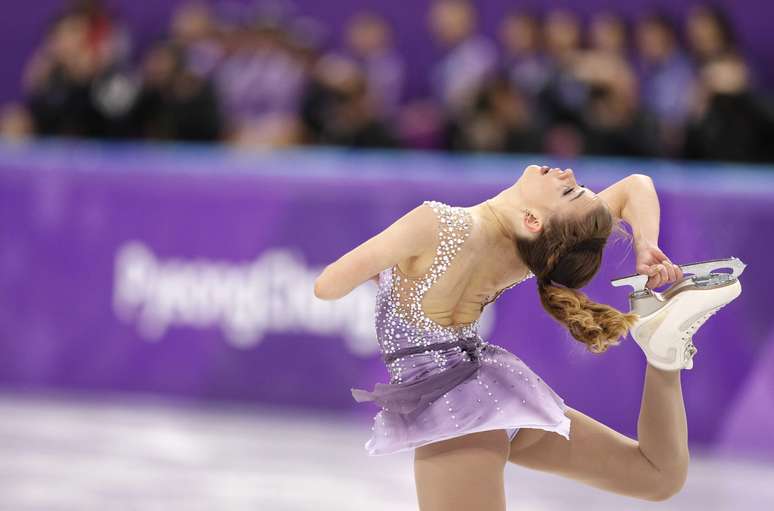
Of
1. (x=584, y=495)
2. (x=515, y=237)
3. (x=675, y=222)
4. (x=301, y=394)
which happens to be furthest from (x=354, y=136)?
(x=515, y=237)

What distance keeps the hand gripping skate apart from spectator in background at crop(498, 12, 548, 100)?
4594 mm

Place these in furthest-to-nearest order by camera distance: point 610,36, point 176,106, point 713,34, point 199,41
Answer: point 199,41
point 176,106
point 610,36
point 713,34

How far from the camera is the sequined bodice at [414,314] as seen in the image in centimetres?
319

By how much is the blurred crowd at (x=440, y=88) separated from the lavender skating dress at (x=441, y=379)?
14.0ft

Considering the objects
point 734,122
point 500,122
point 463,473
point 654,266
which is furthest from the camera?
point 500,122

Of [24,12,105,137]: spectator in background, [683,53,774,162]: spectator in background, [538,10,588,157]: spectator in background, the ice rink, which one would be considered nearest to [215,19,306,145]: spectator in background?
[24,12,105,137]: spectator in background

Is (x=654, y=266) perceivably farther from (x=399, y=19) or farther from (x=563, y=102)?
(x=399, y=19)

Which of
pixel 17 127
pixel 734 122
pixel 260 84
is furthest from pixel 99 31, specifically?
pixel 734 122

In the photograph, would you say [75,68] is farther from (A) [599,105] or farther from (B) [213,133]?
(A) [599,105]

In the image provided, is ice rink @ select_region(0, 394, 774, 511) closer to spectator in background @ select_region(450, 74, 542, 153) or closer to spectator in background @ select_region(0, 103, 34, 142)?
spectator in background @ select_region(450, 74, 542, 153)

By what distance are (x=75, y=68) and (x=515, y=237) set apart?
6.62 m

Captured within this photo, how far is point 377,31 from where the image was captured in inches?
359

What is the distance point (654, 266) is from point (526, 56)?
513cm

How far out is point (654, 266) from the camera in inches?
128
